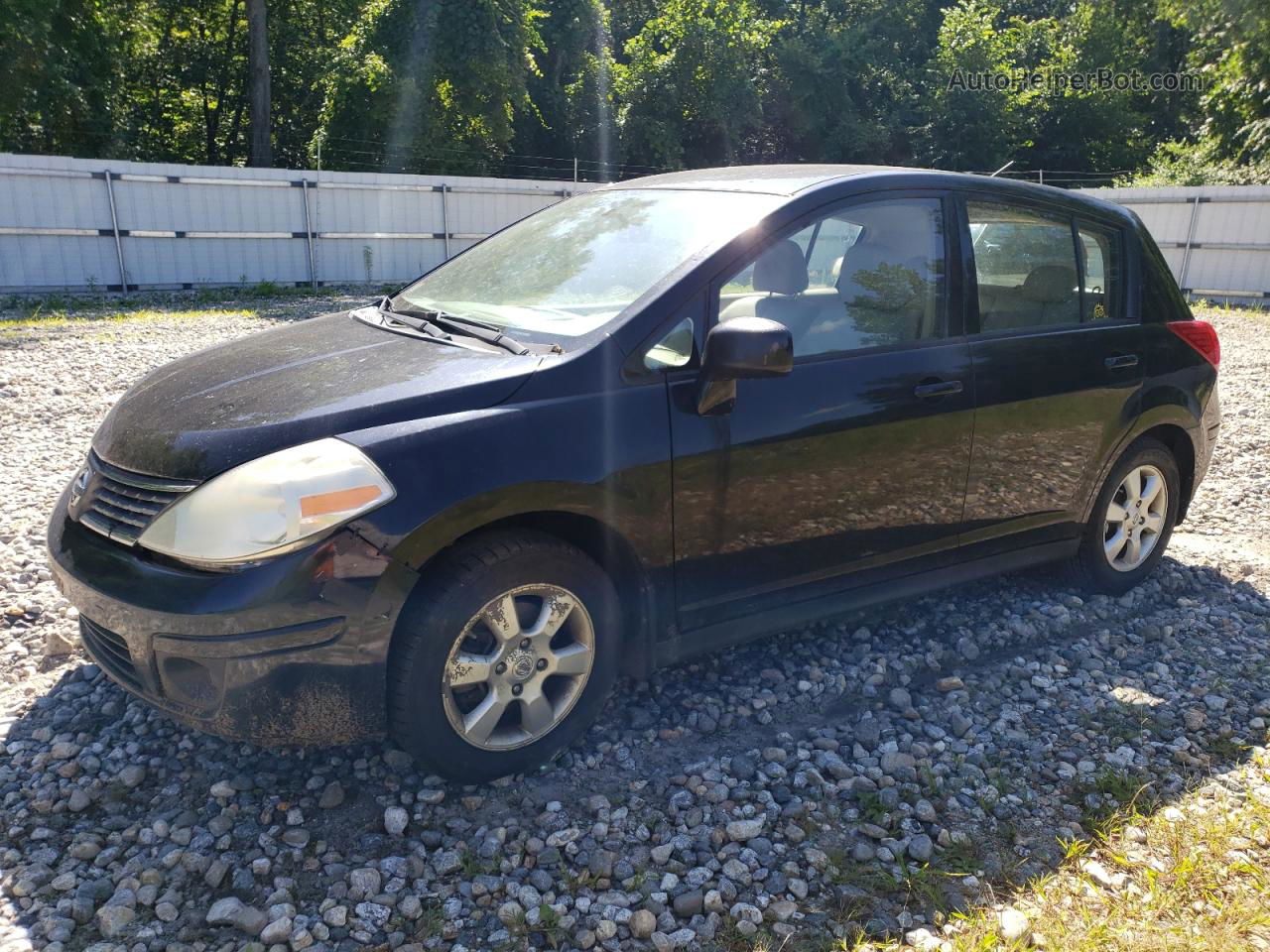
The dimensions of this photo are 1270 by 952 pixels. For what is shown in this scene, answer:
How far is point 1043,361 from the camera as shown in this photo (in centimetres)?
399

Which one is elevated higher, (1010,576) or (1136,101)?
(1136,101)

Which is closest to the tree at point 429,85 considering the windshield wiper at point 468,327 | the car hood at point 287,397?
the windshield wiper at point 468,327

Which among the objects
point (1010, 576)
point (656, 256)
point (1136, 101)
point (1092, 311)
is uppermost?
point (1136, 101)

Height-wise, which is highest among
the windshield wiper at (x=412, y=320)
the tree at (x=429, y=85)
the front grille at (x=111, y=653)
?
the tree at (x=429, y=85)

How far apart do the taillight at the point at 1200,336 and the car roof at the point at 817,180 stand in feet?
2.64

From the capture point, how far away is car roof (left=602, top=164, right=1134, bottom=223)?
3.55 meters

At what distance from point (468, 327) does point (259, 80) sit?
21.7 meters

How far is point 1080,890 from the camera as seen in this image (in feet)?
8.70

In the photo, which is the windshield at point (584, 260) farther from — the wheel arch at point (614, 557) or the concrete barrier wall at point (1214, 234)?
the concrete barrier wall at point (1214, 234)

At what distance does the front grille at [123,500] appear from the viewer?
2.72 metres

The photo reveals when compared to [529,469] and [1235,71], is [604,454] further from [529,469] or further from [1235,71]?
[1235,71]

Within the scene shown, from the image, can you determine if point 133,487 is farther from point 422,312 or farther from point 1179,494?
point 1179,494

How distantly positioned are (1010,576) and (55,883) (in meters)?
4.08

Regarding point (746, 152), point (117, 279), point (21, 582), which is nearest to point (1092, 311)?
point (21, 582)
